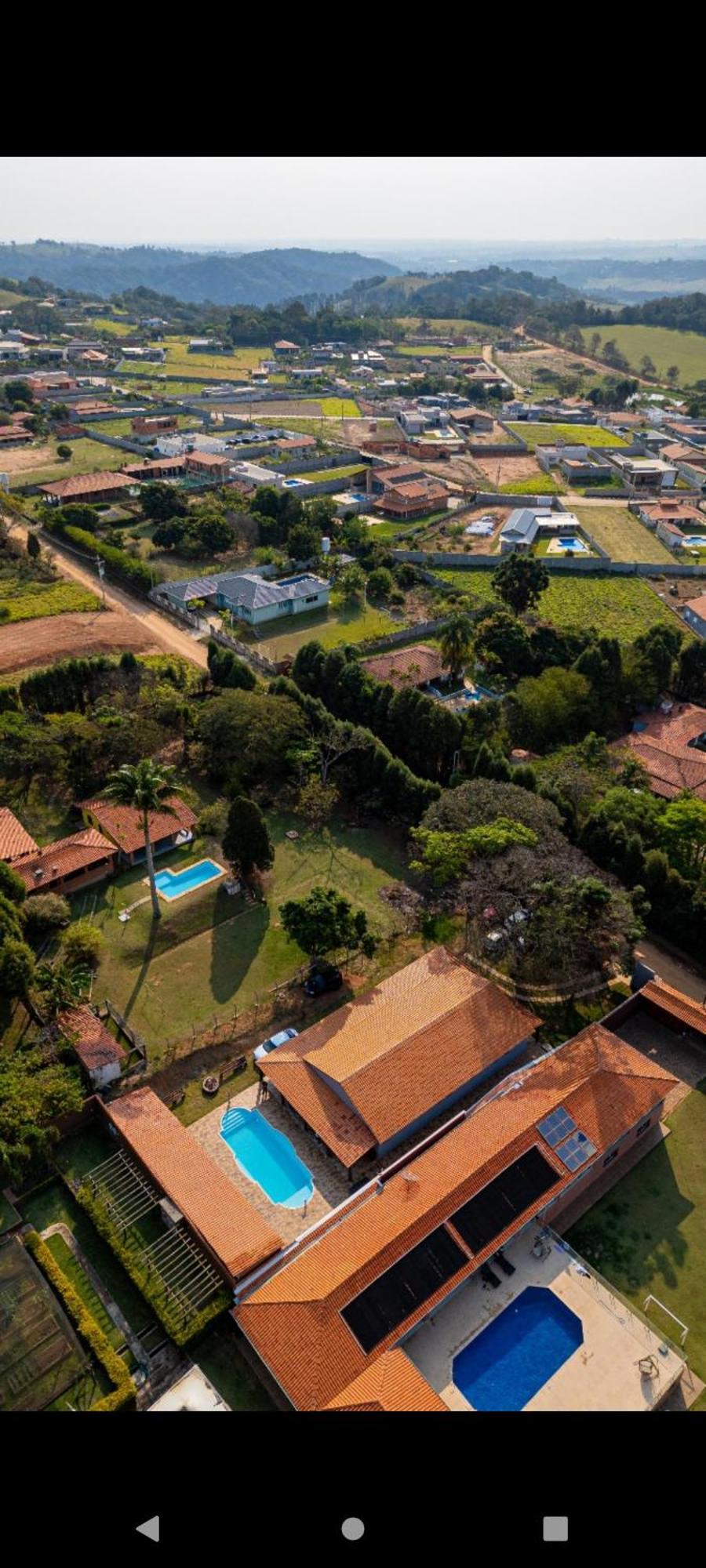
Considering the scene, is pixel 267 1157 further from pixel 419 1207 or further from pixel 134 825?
pixel 134 825

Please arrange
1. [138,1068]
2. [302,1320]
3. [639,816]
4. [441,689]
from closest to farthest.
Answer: [302,1320] < [138,1068] < [639,816] < [441,689]

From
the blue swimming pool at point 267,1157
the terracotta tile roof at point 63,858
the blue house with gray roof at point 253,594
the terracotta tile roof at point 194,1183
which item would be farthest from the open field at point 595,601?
the terracotta tile roof at point 194,1183

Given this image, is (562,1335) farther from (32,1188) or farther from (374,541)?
(374,541)

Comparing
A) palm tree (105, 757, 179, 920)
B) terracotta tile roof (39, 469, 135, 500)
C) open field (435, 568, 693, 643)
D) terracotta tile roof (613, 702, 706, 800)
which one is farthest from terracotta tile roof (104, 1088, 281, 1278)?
terracotta tile roof (39, 469, 135, 500)

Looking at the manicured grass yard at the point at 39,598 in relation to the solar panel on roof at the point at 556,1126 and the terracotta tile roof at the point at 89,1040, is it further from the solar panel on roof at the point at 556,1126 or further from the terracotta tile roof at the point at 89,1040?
the solar panel on roof at the point at 556,1126

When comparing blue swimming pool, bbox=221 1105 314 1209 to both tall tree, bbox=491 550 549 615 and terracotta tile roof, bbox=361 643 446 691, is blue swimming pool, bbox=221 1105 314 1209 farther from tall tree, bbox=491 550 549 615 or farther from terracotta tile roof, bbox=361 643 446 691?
tall tree, bbox=491 550 549 615

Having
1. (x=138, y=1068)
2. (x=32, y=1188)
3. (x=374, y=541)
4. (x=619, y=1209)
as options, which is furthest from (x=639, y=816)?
(x=374, y=541)

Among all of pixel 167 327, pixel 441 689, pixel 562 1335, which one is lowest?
pixel 562 1335
